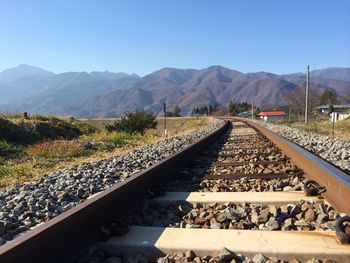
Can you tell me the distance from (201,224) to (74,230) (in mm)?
1147

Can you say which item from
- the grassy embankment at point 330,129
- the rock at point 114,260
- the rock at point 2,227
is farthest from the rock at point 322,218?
the grassy embankment at point 330,129

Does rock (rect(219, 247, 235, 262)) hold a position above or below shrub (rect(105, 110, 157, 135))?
above

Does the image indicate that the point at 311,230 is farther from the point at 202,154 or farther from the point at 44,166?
the point at 44,166

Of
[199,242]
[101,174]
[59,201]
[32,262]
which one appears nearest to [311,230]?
[199,242]

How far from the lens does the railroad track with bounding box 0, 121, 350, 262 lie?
2.71 metres

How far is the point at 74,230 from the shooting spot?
9.46 feet

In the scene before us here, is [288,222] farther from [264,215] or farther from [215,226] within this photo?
[215,226]

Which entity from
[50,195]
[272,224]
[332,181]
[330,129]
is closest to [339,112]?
[330,129]

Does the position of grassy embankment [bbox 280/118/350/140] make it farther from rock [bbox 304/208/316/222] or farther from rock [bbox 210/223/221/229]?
rock [bbox 210/223/221/229]

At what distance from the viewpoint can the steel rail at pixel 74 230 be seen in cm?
229

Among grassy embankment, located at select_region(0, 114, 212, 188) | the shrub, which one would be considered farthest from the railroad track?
the shrub

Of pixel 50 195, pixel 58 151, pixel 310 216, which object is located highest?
pixel 310 216

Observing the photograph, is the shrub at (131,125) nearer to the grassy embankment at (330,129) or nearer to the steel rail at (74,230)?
the grassy embankment at (330,129)

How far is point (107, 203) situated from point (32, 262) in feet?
3.95
